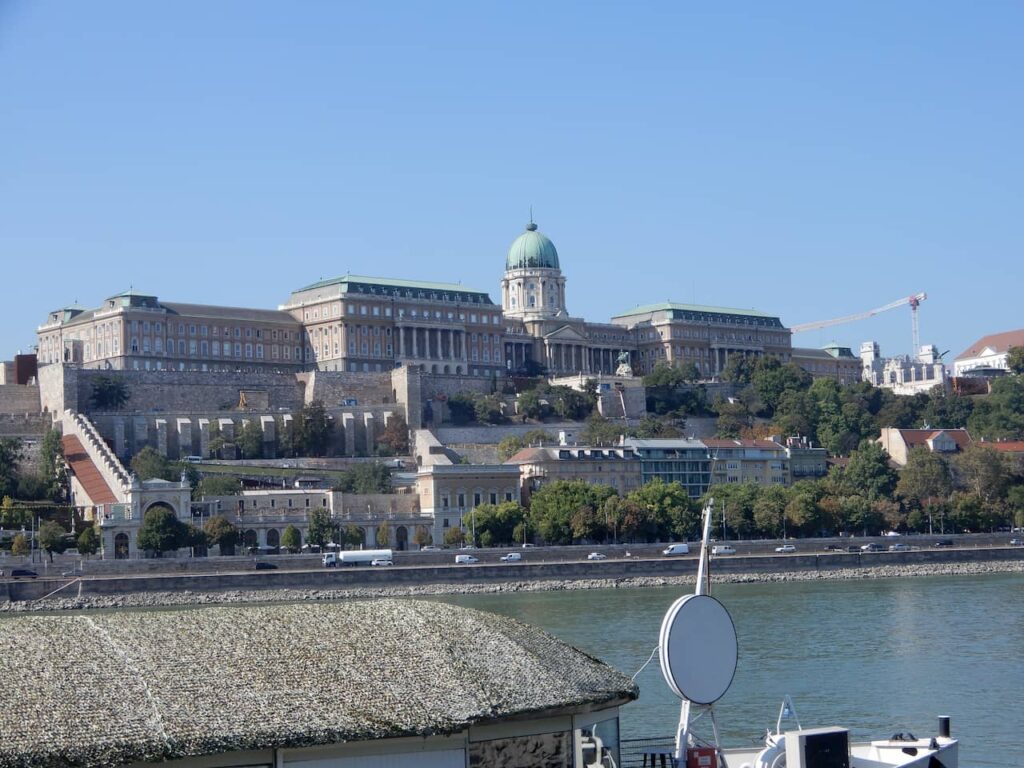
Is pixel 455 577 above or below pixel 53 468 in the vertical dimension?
below

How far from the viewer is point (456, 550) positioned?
2511 inches

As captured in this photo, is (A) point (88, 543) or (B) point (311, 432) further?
(B) point (311, 432)

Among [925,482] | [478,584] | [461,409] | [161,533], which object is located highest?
[461,409]

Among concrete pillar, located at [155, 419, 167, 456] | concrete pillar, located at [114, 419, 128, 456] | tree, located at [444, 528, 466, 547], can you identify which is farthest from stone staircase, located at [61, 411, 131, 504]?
tree, located at [444, 528, 466, 547]

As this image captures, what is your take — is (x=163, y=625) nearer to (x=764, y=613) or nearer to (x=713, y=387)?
(x=764, y=613)

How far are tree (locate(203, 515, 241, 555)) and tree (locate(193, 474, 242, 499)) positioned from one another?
4.40m

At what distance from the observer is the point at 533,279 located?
11825 cm

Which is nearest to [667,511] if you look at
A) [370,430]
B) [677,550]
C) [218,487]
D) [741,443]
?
[677,550]

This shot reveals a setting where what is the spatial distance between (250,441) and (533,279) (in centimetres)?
4123

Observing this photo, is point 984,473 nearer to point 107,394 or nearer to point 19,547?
point 107,394

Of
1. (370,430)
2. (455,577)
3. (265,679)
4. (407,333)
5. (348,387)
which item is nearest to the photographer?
(265,679)

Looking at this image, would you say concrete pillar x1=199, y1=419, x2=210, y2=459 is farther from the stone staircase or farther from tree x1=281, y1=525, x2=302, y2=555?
tree x1=281, y1=525, x2=302, y2=555

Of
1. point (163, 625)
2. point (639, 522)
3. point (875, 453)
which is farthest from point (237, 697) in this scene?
point (875, 453)

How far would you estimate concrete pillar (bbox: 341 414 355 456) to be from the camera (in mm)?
84000
